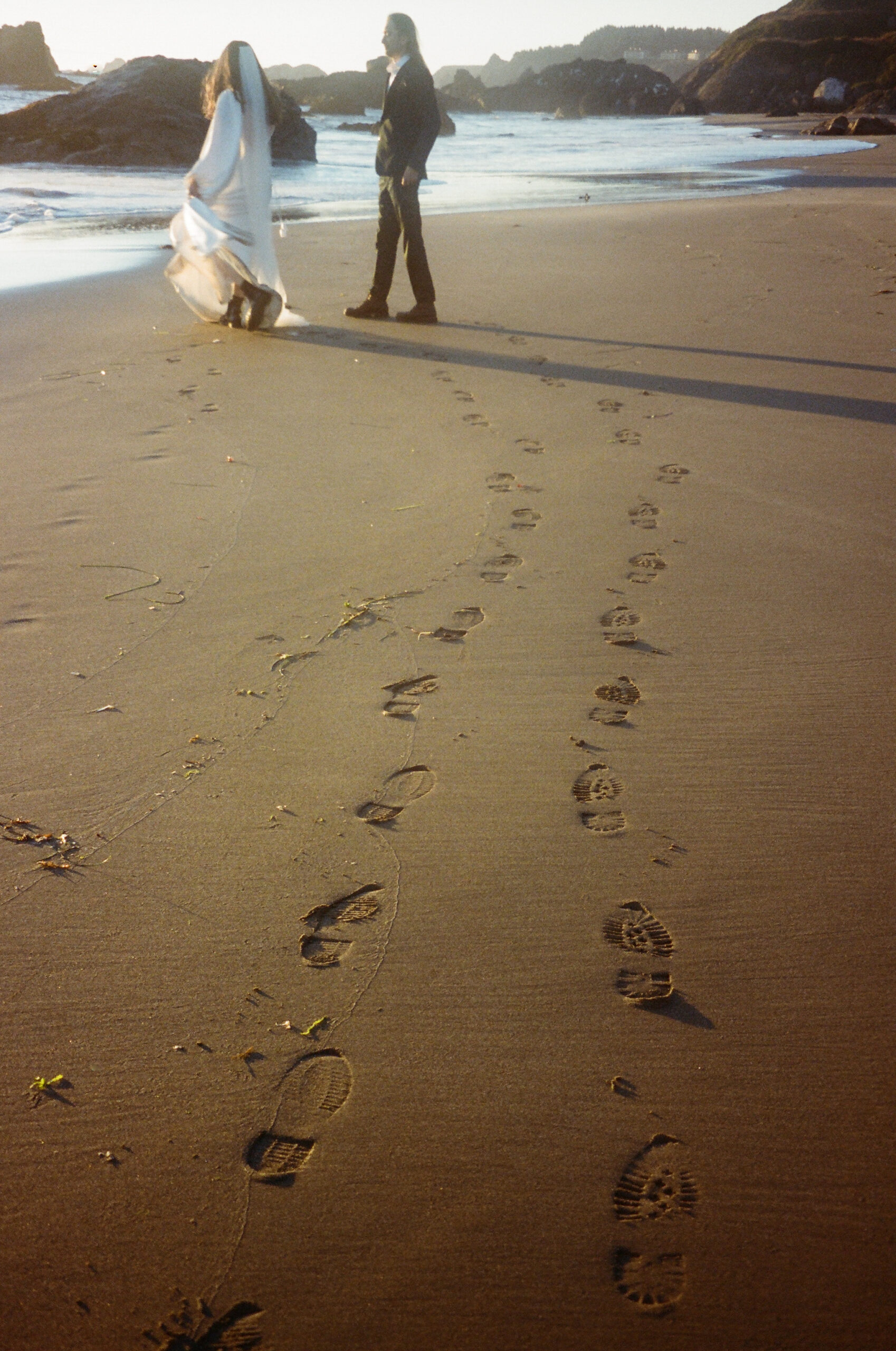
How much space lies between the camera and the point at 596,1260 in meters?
1.17

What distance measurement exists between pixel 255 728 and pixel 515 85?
79041 millimetres

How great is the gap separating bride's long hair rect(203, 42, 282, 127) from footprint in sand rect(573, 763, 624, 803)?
4.59m

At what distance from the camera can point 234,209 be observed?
212 inches

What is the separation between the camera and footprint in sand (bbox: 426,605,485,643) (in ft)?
8.27

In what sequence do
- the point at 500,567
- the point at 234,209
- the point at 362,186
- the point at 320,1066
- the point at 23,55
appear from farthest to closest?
the point at 23,55 → the point at 362,186 → the point at 234,209 → the point at 500,567 → the point at 320,1066

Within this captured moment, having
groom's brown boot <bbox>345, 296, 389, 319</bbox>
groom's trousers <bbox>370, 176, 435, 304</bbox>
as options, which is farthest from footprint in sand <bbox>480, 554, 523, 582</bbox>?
groom's brown boot <bbox>345, 296, 389, 319</bbox>

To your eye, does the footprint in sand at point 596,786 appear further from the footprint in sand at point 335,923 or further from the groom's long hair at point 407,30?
the groom's long hair at point 407,30

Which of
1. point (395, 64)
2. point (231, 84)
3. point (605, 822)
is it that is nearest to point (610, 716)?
point (605, 822)

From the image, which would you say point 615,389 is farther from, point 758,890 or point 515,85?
point 515,85

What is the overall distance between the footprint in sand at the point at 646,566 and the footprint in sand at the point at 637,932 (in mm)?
1343

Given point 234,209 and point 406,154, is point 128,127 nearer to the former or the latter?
point 234,209

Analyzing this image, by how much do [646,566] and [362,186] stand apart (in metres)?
15.0

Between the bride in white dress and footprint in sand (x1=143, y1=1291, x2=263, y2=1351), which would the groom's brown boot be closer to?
the bride in white dress

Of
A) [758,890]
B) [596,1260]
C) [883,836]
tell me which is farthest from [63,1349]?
[883,836]
